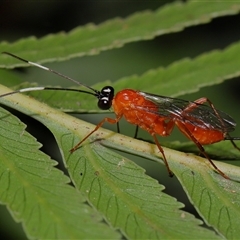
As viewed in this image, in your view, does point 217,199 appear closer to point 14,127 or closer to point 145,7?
point 14,127

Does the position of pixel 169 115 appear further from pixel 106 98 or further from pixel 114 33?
pixel 114 33

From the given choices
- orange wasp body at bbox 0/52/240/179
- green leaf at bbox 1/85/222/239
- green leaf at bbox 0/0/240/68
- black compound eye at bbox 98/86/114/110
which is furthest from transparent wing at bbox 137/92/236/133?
green leaf at bbox 1/85/222/239

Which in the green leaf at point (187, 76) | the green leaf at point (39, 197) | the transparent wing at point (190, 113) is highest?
the green leaf at point (187, 76)

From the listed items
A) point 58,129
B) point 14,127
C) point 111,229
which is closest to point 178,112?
point 58,129

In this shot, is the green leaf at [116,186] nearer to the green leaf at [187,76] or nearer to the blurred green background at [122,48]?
the green leaf at [187,76]

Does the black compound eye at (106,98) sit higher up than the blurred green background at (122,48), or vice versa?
the blurred green background at (122,48)

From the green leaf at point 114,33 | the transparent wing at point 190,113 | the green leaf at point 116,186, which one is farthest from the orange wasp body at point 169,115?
the green leaf at point 116,186

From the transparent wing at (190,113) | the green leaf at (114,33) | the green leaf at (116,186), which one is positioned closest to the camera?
the green leaf at (116,186)

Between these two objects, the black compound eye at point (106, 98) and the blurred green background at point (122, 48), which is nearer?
the black compound eye at point (106, 98)
